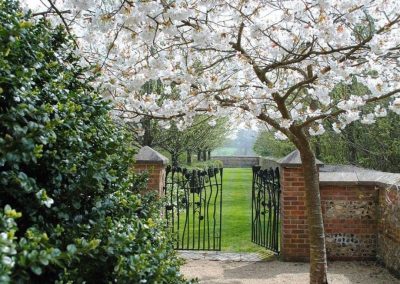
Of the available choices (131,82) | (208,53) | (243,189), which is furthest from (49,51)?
(243,189)

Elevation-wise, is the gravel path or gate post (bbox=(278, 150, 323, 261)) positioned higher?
gate post (bbox=(278, 150, 323, 261))

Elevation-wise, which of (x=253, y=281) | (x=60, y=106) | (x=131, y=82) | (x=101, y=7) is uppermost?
(x=101, y=7)

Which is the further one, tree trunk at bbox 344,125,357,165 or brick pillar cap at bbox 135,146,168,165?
tree trunk at bbox 344,125,357,165

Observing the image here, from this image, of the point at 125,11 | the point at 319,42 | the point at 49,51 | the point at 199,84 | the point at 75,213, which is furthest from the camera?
the point at 199,84

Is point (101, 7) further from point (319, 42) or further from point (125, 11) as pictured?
point (319, 42)

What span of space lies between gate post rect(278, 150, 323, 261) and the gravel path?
183 millimetres

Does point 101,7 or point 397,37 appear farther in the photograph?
point 397,37

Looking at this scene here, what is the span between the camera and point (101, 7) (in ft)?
12.3

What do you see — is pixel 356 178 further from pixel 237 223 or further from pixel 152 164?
pixel 237 223

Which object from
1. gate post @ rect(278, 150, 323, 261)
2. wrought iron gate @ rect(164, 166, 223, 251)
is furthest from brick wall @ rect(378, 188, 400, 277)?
wrought iron gate @ rect(164, 166, 223, 251)

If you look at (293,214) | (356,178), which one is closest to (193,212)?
(293,214)

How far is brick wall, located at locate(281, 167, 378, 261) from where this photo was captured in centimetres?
666

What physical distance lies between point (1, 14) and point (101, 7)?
190cm

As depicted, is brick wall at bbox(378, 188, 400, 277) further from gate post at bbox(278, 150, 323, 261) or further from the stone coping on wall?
gate post at bbox(278, 150, 323, 261)
